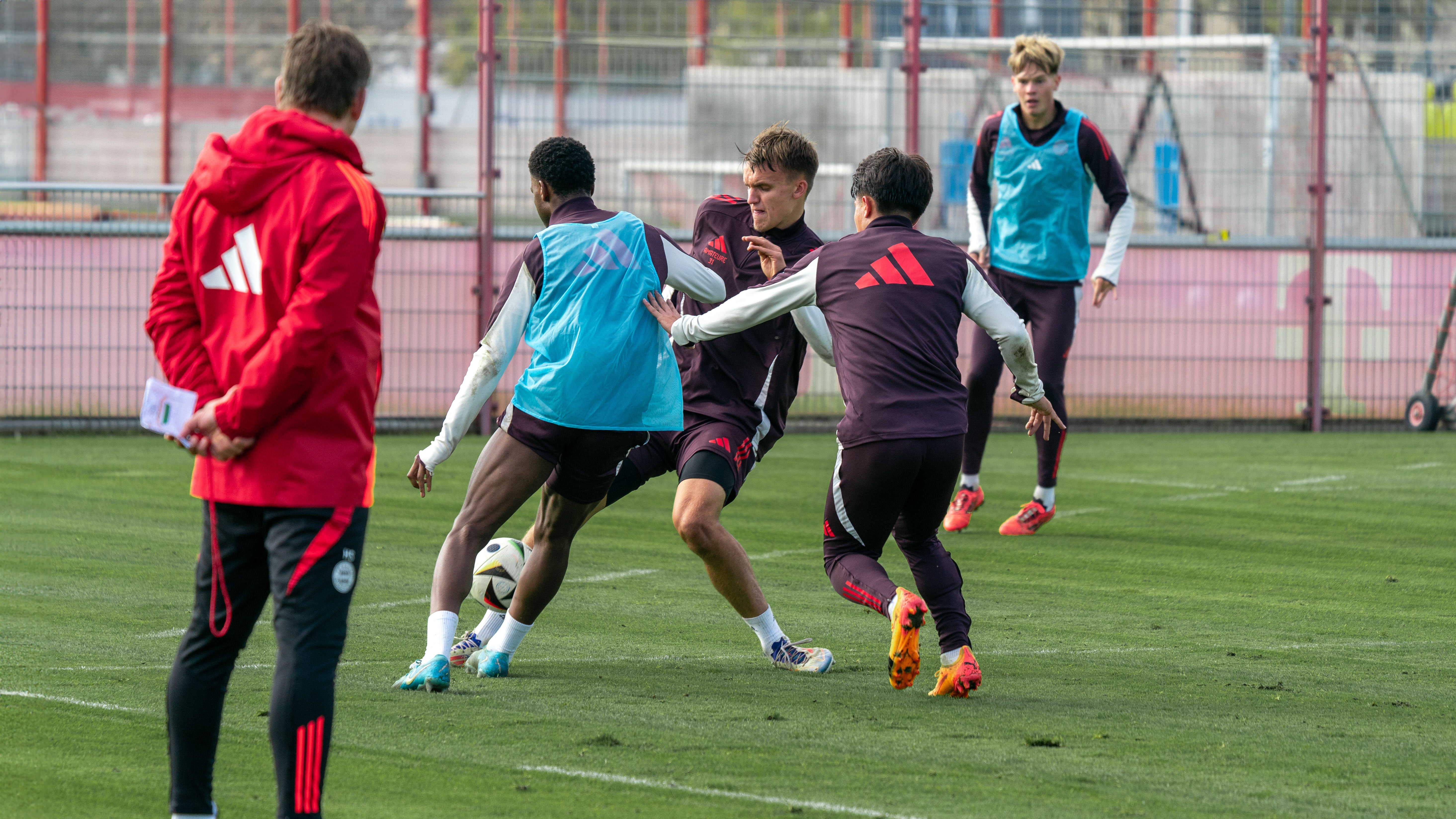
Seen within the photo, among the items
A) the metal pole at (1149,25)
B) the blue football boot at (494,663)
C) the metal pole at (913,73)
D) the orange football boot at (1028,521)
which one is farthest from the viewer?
the metal pole at (1149,25)

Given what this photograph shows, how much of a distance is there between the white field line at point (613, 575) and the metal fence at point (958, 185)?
6.38 meters

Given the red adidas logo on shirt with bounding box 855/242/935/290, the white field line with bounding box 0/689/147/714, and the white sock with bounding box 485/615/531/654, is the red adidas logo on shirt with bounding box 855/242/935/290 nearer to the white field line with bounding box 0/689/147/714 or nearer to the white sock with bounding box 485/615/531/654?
the white sock with bounding box 485/615/531/654

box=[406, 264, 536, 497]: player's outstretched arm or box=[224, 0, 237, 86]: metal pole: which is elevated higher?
box=[224, 0, 237, 86]: metal pole

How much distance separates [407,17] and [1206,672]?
1164 inches

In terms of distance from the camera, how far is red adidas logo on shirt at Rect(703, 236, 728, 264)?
21.1 feet

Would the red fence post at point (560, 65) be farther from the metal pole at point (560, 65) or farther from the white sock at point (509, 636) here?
the white sock at point (509, 636)

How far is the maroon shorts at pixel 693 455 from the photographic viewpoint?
19.5ft

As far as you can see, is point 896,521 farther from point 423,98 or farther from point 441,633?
point 423,98

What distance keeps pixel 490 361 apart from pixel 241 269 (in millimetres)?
1968

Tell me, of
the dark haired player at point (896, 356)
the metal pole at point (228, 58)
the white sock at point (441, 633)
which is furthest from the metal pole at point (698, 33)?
the metal pole at point (228, 58)

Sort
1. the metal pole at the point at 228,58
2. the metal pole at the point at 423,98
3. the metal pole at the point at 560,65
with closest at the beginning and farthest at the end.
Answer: the metal pole at the point at 560,65
the metal pole at the point at 423,98
the metal pole at the point at 228,58

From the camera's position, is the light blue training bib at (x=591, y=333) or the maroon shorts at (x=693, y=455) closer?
the light blue training bib at (x=591, y=333)

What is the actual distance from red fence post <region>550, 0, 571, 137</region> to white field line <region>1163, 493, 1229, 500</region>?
18.5 feet

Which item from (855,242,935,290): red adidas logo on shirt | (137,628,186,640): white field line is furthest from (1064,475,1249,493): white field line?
(137,628,186,640): white field line
